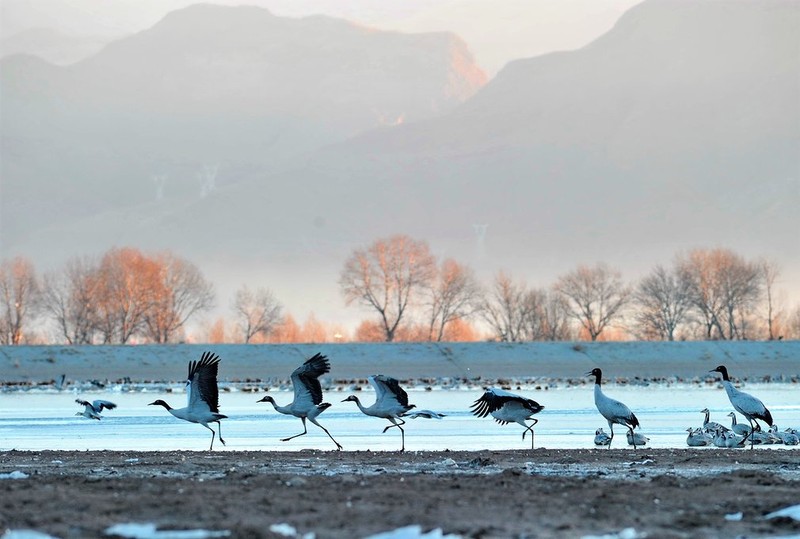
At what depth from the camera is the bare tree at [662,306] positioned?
102438 mm

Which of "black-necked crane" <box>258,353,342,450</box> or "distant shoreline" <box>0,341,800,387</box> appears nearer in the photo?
"black-necked crane" <box>258,353,342,450</box>

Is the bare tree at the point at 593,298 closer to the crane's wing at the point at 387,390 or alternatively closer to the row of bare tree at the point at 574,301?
the row of bare tree at the point at 574,301

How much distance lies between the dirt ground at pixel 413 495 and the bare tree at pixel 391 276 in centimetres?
7673

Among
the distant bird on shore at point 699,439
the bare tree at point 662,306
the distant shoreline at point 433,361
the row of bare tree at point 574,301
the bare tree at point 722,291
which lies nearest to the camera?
the distant bird on shore at point 699,439

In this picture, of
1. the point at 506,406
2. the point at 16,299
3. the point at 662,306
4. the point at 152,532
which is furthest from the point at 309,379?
the point at 662,306

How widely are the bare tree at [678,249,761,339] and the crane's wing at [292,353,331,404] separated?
76.2 meters

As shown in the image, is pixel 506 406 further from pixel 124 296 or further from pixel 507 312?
pixel 507 312

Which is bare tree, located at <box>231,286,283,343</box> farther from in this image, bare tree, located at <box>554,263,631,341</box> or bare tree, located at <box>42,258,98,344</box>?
bare tree, located at <box>554,263,631,341</box>

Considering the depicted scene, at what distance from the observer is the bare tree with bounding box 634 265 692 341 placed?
102 metres

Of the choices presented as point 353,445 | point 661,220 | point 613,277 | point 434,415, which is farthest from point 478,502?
point 661,220

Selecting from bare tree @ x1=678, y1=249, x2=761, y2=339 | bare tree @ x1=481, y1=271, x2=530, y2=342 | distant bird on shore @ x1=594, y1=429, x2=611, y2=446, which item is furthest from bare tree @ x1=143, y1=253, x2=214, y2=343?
distant bird on shore @ x1=594, y1=429, x2=611, y2=446

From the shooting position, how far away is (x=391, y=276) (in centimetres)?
10112

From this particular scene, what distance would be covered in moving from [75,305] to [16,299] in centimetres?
570

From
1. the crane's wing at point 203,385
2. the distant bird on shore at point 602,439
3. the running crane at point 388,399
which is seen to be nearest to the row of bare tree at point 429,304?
the distant bird on shore at point 602,439
